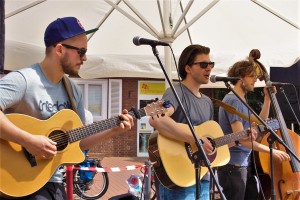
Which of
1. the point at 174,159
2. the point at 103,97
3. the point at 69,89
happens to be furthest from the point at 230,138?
the point at 103,97

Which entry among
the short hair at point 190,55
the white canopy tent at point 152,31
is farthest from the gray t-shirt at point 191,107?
the white canopy tent at point 152,31

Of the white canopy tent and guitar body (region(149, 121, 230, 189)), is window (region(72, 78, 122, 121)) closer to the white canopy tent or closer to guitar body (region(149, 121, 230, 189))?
→ the white canopy tent

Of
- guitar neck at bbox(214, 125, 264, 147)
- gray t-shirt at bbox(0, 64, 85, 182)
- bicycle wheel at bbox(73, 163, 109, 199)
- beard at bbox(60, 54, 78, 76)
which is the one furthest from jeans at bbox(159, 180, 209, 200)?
bicycle wheel at bbox(73, 163, 109, 199)

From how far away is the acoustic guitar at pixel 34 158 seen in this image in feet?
6.95

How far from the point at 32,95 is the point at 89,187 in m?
5.73

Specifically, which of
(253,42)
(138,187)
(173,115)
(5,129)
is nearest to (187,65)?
(173,115)

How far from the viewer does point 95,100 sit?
14.0m

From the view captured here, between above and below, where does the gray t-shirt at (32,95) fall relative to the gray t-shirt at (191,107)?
above

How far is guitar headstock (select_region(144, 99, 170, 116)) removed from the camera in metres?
2.79

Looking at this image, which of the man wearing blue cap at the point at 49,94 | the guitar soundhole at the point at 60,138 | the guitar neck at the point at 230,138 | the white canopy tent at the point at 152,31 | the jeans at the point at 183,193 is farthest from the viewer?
the white canopy tent at the point at 152,31

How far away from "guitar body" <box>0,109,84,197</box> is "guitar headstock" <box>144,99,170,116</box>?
66 cm

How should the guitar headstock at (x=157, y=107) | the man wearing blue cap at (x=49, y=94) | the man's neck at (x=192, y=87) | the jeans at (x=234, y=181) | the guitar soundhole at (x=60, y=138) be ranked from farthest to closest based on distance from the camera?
the jeans at (x=234, y=181), the man's neck at (x=192, y=87), the guitar headstock at (x=157, y=107), the guitar soundhole at (x=60, y=138), the man wearing blue cap at (x=49, y=94)

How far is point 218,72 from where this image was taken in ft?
15.8

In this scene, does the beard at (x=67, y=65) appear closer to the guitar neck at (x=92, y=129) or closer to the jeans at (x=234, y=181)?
the guitar neck at (x=92, y=129)
